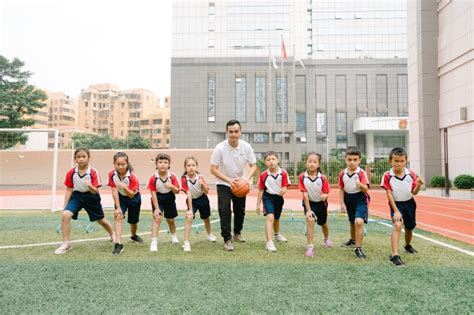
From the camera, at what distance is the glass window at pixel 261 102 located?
56.6 metres

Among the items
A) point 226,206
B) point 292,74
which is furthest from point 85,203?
point 292,74

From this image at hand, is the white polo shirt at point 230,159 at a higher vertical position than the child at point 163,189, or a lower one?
higher

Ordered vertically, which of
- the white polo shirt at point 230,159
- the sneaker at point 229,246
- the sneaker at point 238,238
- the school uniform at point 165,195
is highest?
the white polo shirt at point 230,159

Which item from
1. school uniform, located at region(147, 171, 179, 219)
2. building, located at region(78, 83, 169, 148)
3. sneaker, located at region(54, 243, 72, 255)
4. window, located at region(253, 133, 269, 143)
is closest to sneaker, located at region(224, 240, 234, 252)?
school uniform, located at region(147, 171, 179, 219)

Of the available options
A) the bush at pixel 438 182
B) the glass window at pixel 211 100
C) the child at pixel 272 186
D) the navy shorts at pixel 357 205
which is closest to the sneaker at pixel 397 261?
the navy shorts at pixel 357 205

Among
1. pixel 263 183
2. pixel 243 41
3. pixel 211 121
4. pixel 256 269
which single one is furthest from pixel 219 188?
pixel 243 41

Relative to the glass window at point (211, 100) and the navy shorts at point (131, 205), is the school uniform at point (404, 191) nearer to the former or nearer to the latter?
the navy shorts at point (131, 205)

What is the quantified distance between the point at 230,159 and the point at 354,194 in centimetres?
191

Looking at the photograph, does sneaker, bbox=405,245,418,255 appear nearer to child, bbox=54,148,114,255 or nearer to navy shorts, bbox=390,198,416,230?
navy shorts, bbox=390,198,416,230

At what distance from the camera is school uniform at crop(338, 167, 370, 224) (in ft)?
17.4

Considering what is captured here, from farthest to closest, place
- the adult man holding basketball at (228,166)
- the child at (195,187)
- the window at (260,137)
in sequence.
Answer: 1. the window at (260,137)
2. the child at (195,187)
3. the adult man holding basketball at (228,166)

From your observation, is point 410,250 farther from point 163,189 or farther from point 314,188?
point 163,189

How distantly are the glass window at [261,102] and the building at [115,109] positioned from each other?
117ft

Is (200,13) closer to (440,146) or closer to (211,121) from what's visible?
(211,121)
